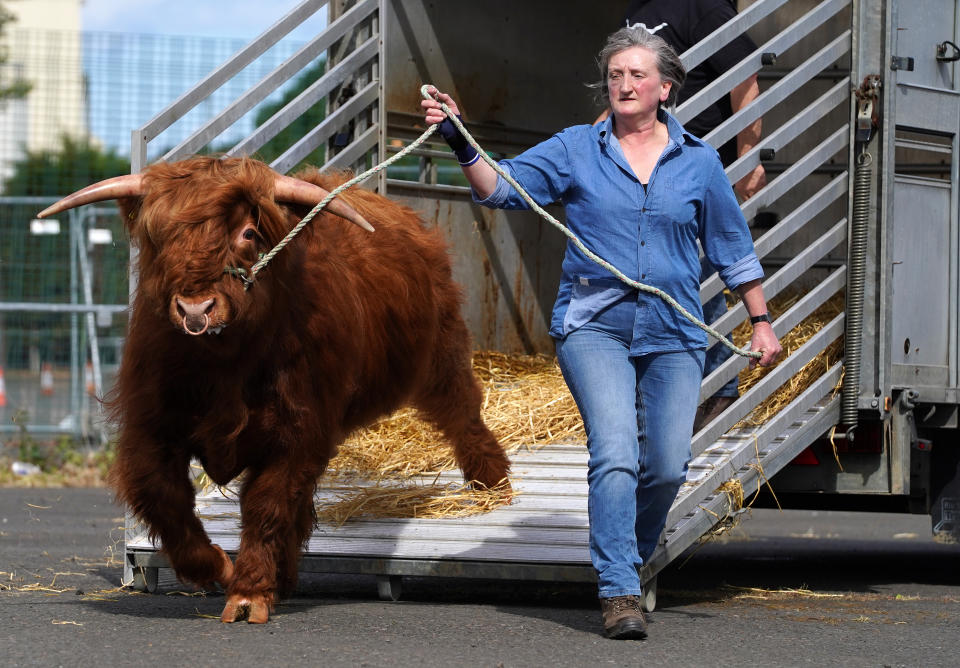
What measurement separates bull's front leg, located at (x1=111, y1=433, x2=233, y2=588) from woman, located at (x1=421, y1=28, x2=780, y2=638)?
58.3 inches

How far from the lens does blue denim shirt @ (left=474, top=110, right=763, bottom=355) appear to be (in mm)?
4859

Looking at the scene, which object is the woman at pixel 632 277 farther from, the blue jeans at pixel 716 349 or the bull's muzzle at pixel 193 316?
the blue jeans at pixel 716 349

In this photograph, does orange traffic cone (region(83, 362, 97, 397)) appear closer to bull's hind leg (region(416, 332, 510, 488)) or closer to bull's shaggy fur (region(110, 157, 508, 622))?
bull's hind leg (region(416, 332, 510, 488))

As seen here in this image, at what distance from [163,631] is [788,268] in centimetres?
316

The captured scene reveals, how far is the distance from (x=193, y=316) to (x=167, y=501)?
35.2 inches

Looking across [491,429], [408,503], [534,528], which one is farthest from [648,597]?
[491,429]

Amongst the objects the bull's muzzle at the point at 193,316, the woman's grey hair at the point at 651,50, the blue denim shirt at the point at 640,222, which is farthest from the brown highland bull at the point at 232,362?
the woman's grey hair at the point at 651,50

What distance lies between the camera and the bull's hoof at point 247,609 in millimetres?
4895

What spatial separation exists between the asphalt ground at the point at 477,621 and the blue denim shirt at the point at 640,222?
42.9 inches

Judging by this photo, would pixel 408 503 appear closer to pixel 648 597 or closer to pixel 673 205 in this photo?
pixel 648 597

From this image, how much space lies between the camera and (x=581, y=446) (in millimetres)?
6918

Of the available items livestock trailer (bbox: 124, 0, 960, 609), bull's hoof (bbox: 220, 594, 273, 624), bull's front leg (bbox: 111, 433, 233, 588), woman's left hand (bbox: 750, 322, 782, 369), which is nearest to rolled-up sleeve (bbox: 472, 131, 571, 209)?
woman's left hand (bbox: 750, 322, 782, 369)

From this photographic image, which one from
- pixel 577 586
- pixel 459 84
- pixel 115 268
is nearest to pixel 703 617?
pixel 577 586

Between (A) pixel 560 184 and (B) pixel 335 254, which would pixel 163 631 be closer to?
(B) pixel 335 254
